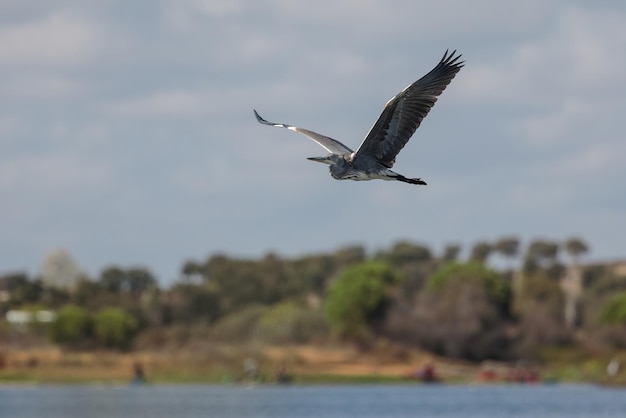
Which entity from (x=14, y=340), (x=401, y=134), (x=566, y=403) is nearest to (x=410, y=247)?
(x=14, y=340)

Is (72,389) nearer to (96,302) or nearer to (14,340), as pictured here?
(14,340)

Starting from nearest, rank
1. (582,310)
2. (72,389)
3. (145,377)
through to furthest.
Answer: (72,389) < (145,377) < (582,310)

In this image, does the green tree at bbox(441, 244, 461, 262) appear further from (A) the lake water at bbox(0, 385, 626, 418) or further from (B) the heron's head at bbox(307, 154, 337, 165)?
(B) the heron's head at bbox(307, 154, 337, 165)

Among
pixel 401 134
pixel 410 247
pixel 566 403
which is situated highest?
pixel 410 247

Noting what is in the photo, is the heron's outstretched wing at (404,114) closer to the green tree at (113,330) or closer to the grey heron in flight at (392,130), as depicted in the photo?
the grey heron in flight at (392,130)

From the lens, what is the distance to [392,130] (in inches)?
879

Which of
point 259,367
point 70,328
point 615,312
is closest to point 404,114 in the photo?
point 259,367

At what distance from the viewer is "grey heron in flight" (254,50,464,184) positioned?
2212cm

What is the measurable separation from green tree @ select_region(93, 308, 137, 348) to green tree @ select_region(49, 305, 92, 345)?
1.94ft

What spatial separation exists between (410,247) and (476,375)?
166ft

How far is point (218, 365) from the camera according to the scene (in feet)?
227

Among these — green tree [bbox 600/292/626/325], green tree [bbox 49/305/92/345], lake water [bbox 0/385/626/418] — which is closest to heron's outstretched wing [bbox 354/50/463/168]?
lake water [bbox 0/385/626/418]

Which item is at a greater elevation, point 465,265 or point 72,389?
point 465,265

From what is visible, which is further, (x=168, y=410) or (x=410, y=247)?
(x=410, y=247)
